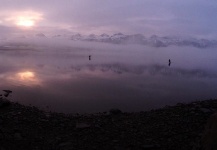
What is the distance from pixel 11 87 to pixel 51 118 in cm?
1224

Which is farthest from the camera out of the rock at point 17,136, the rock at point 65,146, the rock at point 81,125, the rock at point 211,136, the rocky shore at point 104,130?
the rock at point 81,125

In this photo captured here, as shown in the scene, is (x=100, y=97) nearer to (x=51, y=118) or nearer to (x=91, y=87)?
(x=91, y=87)

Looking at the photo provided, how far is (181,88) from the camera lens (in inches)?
1094

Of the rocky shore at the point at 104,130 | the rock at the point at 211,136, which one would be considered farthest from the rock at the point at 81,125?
the rock at the point at 211,136

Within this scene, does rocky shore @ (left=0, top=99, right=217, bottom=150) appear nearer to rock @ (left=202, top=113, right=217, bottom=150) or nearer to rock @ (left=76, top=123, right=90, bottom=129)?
rock @ (left=76, top=123, right=90, bottom=129)

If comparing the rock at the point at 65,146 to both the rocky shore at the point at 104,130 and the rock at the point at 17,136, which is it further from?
the rock at the point at 17,136

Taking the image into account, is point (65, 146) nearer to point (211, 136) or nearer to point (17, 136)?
point (17, 136)

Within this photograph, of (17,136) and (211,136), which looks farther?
(17,136)

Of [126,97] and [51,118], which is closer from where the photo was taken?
[51,118]

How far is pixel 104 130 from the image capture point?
11320 millimetres

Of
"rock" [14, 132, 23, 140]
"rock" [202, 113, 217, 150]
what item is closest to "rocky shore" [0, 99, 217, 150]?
"rock" [14, 132, 23, 140]

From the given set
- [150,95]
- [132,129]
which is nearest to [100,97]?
[150,95]

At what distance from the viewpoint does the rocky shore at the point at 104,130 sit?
9.86 m

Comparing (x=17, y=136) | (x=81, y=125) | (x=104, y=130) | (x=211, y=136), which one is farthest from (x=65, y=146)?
(x=211, y=136)
